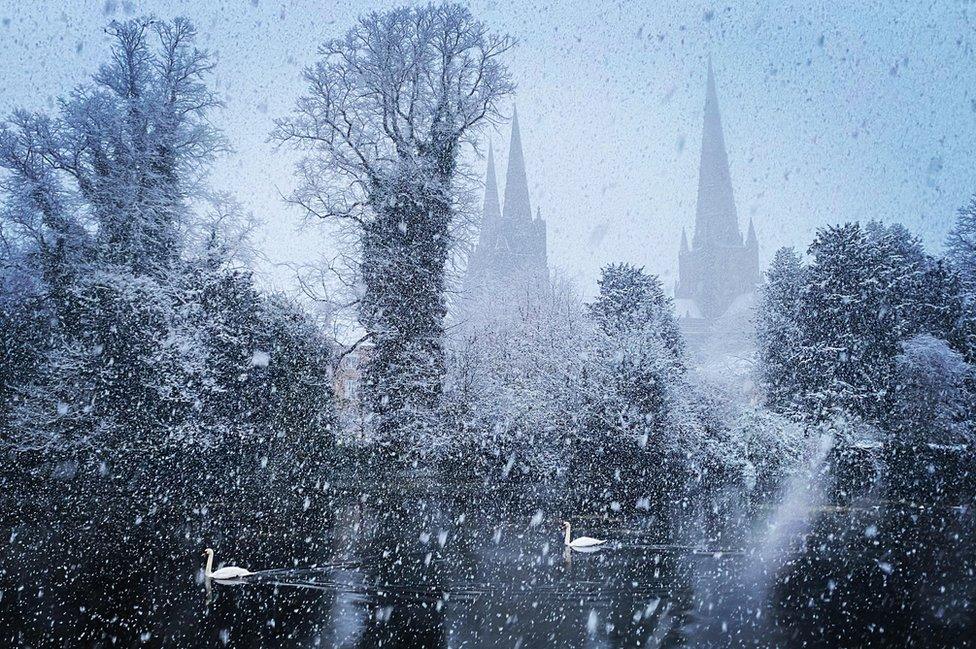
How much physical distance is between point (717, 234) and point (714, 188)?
640 centimetres

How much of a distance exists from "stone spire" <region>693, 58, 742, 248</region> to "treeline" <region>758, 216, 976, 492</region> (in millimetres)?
59518

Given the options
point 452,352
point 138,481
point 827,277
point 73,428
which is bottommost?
point 138,481

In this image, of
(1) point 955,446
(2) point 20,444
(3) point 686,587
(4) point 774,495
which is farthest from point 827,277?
(2) point 20,444

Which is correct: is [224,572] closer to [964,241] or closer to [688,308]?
[964,241]

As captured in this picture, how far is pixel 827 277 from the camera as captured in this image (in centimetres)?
2545

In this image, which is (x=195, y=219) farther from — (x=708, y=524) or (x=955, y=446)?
(x=955, y=446)

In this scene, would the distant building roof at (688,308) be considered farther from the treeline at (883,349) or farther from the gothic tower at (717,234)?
the treeline at (883,349)

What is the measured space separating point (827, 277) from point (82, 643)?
26.6 metres

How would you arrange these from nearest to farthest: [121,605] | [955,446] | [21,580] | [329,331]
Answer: [121,605] < [21,580] < [329,331] < [955,446]

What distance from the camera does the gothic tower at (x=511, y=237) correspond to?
63781 mm

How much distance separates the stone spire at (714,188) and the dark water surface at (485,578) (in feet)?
242

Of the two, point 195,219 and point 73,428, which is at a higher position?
point 195,219

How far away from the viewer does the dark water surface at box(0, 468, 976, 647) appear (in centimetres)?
789

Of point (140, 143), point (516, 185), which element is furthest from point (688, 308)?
point (140, 143)
